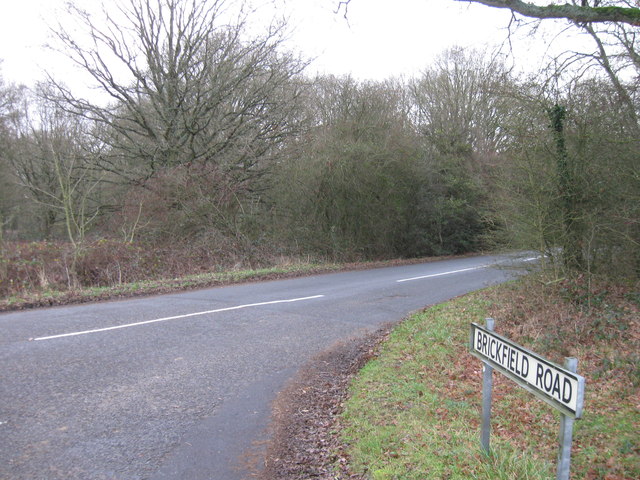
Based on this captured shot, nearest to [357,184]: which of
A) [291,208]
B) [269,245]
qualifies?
[291,208]

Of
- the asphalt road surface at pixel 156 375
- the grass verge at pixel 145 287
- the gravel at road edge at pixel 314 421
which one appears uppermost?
the grass verge at pixel 145 287

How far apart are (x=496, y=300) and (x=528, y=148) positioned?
10.3ft

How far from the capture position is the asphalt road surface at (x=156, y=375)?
13.1 ft

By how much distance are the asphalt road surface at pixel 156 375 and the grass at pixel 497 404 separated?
1.04m

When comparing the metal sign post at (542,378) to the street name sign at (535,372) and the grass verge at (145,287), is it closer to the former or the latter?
the street name sign at (535,372)

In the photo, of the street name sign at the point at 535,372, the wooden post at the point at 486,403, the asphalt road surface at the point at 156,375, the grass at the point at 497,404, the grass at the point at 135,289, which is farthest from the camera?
the grass at the point at 135,289

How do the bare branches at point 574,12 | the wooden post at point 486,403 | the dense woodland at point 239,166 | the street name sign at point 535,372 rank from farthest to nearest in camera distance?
1. the dense woodland at point 239,166
2. the bare branches at point 574,12
3. the wooden post at point 486,403
4. the street name sign at point 535,372

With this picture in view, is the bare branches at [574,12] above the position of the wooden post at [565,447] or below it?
above

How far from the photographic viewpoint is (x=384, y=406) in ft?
16.4

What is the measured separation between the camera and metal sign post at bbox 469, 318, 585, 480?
244 centimetres

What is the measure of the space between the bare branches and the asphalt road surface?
5.20m

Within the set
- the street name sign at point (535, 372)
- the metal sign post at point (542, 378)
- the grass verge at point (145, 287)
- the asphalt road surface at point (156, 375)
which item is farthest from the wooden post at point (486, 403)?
the grass verge at point (145, 287)

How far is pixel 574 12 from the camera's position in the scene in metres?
7.47

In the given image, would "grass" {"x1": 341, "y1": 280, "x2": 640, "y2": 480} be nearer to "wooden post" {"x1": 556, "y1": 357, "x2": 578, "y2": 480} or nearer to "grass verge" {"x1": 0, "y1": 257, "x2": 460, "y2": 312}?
"wooden post" {"x1": 556, "y1": 357, "x2": 578, "y2": 480}
